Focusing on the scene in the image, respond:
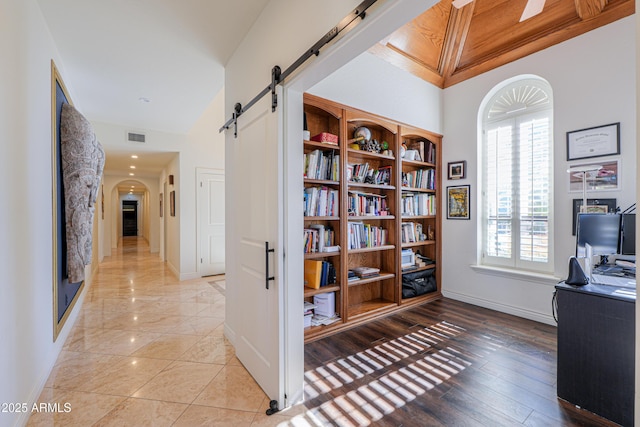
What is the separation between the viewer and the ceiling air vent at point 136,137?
4602 millimetres

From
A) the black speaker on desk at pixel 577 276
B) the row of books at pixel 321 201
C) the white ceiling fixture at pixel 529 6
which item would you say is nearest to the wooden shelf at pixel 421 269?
the row of books at pixel 321 201

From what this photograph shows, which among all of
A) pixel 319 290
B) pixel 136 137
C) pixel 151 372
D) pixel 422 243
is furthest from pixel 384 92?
pixel 136 137

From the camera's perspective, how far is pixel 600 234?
2086 millimetres

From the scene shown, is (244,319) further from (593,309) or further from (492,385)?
(593,309)

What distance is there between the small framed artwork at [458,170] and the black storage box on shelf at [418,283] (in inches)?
52.6

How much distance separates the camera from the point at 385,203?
3.47 metres

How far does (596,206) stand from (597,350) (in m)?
1.62

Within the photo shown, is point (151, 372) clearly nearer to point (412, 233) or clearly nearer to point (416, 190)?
point (412, 233)

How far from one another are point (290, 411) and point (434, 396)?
0.96 metres

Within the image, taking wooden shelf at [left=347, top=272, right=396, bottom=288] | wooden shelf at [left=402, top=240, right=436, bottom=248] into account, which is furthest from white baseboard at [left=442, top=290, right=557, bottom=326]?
wooden shelf at [left=347, top=272, right=396, bottom=288]

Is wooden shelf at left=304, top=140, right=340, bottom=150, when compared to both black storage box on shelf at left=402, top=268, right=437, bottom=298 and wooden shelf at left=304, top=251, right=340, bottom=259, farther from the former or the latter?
black storage box on shelf at left=402, top=268, right=437, bottom=298

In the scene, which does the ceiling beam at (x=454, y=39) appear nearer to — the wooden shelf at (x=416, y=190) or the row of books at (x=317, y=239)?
the wooden shelf at (x=416, y=190)

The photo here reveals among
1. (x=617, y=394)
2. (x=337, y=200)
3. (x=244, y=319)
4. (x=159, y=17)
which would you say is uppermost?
(x=159, y=17)

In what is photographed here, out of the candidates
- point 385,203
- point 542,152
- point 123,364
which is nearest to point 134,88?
point 123,364
